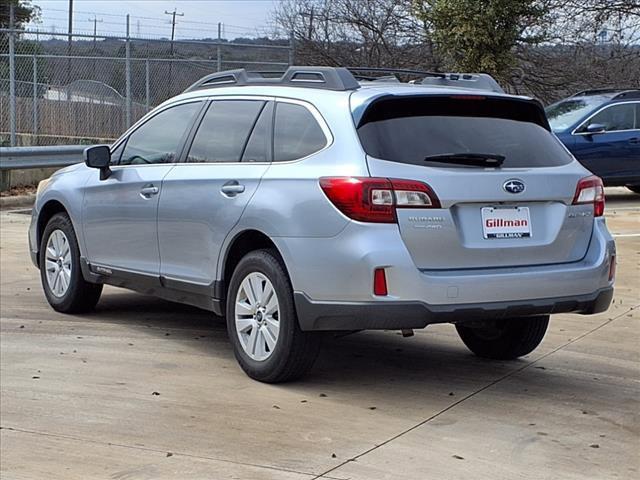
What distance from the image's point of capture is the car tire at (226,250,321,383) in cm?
604

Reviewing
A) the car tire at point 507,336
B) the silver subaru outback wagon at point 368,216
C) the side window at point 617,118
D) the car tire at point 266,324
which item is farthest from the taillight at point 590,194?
the side window at point 617,118

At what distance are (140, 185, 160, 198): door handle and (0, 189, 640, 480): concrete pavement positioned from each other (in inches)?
38.7

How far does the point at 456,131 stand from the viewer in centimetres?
612

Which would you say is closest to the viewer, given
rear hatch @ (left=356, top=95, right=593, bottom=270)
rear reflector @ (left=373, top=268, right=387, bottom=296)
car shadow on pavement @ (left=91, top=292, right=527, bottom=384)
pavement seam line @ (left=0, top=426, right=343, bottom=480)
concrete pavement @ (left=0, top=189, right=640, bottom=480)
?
pavement seam line @ (left=0, top=426, right=343, bottom=480)

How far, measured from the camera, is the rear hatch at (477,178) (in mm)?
5742

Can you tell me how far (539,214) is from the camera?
6.05 m

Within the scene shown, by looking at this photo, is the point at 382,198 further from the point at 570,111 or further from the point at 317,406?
the point at 570,111

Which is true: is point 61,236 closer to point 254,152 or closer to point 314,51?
point 254,152

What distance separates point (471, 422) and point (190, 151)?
2645 mm

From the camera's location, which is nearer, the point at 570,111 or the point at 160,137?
the point at 160,137

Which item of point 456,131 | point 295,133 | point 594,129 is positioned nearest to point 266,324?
point 295,133

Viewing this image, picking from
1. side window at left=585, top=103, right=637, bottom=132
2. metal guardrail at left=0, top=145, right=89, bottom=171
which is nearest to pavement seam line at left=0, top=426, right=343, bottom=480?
metal guardrail at left=0, top=145, right=89, bottom=171

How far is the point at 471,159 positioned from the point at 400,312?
0.95 meters

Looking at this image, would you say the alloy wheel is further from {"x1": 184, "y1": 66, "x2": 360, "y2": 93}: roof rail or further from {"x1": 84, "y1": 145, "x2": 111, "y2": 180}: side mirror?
{"x1": 84, "y1": 145, "x2": 111, "y2": 180}: side mirror
